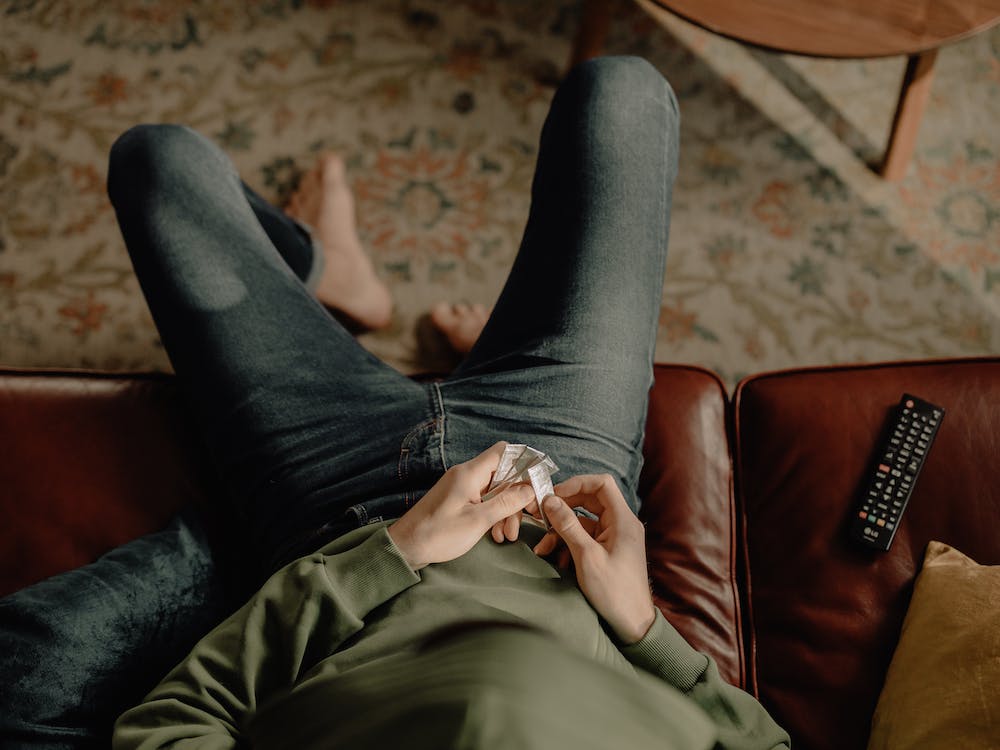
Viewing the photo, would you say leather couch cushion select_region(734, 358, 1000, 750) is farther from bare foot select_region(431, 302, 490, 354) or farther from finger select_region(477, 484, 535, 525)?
bare foot select_region(431, 302, 490, 354)

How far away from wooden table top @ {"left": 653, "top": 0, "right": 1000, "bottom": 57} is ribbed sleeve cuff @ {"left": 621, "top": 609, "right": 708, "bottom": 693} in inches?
41.8

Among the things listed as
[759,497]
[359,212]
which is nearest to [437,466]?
[759,497]

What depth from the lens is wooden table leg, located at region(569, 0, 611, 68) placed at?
5.28ft

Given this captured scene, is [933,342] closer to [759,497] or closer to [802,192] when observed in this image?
[802,192]

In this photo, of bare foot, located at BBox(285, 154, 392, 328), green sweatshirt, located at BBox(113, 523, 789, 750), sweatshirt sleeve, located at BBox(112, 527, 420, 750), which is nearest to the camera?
green sweatshirt, located at BBox(113, 523, 789, 750)

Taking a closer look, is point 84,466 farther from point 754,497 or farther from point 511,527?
point 754,497

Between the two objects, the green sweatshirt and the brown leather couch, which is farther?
the brown leather couch

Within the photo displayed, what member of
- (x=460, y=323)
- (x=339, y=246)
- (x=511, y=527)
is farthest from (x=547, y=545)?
(x=339, y=246)

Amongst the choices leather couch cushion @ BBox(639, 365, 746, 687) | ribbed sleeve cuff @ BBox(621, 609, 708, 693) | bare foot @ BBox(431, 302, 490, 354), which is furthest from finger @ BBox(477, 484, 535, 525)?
bare foot @ BBox(431, 302, 490, 354)

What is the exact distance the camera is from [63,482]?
1085 mm

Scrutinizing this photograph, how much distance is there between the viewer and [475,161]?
1.73 metres

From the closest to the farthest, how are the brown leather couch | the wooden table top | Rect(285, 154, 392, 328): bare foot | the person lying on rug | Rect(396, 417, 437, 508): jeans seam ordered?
the person lying on rug → Rect(396, 417, 437, 508): jeans seam → the brown leather couch → the wooden table top → Rect(285, 154, 392, 328): bare foot

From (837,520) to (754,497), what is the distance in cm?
12

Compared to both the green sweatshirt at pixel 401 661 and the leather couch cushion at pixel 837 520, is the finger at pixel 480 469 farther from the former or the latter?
the leather couch cushion at pixel 837 520
